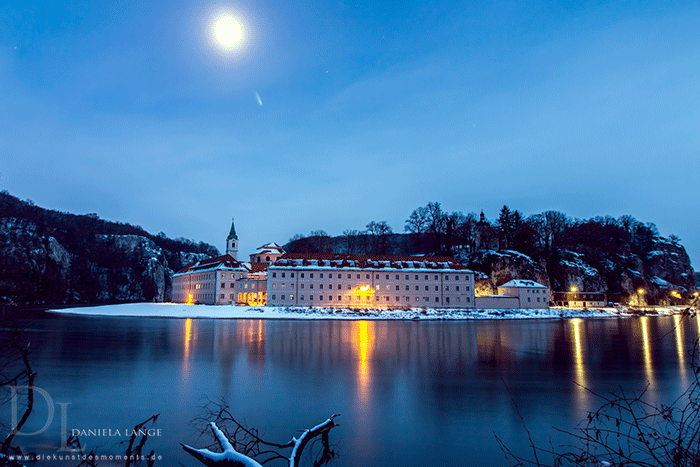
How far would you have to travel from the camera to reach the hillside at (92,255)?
101 meters

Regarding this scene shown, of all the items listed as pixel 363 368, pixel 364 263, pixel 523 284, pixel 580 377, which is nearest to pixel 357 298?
pixel 364 263

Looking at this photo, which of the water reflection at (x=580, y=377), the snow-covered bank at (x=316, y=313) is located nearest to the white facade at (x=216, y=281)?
the snow-covered bank at (x=316, y=313)

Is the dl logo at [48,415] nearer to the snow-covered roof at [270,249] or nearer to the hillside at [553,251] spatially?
the hillside at [553,251]

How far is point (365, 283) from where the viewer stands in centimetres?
6588

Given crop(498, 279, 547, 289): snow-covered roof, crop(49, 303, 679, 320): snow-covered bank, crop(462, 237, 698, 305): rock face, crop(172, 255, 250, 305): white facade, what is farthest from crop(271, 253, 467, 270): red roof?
crop(172, 255, 250, 305): white facade

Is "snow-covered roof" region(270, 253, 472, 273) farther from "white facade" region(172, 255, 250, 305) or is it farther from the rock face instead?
"white facade" region(172, 255, 250, 305)

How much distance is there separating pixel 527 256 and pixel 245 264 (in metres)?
53.9

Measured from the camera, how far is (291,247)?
10656cm

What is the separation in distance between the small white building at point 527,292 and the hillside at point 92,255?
97201mm

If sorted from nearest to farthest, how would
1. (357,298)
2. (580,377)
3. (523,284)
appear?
(580,377), (357,298), (523,284)

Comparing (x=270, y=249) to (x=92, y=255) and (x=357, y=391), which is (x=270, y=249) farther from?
(x=357, y=391)

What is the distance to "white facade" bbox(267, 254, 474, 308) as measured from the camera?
63.9 metres

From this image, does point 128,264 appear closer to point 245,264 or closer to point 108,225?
point 108,225

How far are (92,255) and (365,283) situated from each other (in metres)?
98.2
